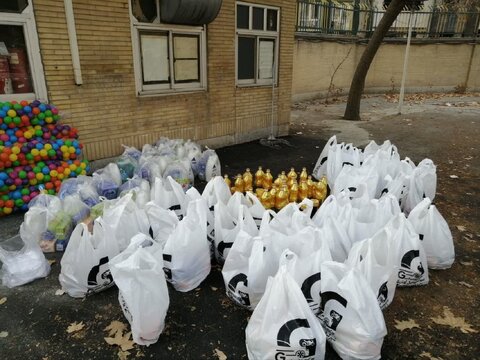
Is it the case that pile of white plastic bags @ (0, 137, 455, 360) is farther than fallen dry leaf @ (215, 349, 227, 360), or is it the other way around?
fallen dry leaf @ (215, 349, 227, 360)

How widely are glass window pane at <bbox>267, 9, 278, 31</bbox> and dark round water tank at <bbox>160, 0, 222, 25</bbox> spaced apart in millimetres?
2166

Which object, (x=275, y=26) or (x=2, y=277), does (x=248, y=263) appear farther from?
(x=275, y=26)

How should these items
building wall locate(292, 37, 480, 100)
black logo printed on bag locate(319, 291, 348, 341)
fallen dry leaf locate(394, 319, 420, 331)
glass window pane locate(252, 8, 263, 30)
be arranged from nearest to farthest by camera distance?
black logo printed on bag locate(319, 291, 348, 341), fallen dry leaf locate(394, 319, 420, 331), glass window pane locate(252, 8, 263, 30), building wall locate(292, 37, 480, 100)

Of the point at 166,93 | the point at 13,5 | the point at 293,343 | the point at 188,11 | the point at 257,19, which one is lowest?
the point at 293,343

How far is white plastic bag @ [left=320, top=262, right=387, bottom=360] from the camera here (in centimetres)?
232

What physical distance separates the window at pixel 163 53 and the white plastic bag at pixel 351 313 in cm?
507

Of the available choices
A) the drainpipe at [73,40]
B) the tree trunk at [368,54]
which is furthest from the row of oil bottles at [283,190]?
the tree trunk at [368,54]

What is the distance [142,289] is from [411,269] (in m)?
2.26

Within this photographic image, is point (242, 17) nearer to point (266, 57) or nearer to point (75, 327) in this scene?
point (266, 57)

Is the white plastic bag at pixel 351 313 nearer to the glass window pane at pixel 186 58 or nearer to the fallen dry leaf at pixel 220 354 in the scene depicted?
the fallen dry leaf at pixel 220 354

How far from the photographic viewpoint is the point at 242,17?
24.9 ft

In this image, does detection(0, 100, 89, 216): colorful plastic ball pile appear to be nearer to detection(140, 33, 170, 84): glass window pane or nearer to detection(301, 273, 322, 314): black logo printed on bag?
detection(140, 33, 170, 84): glass window pane

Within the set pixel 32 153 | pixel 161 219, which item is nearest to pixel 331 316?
pixel 161 219

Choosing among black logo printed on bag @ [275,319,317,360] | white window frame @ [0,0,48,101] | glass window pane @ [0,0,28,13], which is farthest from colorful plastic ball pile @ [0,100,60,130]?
black logo printed on bag @ [275,319,317,360]
